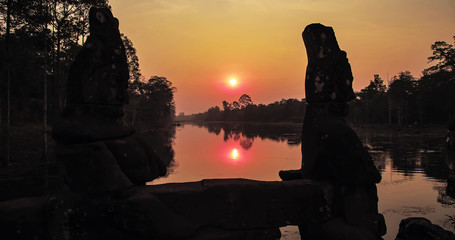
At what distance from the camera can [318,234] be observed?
3.68 m

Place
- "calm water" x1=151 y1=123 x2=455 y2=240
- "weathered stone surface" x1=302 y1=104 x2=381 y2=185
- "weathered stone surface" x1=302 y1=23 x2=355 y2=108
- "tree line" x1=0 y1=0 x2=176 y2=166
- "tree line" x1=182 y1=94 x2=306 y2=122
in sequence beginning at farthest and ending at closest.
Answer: "tree line" x1=182 y1=94 x2=306 y2=122
"tree line" x1=0 y1=0 x2=176 y2=166
"calm water" x1=151 y1=123 x2=455 y2=240
"weathered stone surface" x1=302 y1=23 x2=355 y2=108
"weathered stone surface" x1=302 y1=104 x2=381 y2=185

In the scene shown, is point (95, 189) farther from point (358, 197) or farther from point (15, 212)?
point (358, 197)

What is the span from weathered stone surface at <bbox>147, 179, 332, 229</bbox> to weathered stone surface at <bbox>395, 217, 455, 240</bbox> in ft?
13.0

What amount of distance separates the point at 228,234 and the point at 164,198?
87 cm

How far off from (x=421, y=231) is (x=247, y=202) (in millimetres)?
5002

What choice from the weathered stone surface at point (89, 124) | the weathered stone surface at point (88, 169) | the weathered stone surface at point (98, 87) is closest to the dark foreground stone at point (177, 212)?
the weathered stone surface at point (88, 169)

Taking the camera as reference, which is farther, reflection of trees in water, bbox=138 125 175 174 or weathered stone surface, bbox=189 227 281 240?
reflection of trees in water, bbox=138 125 175 174

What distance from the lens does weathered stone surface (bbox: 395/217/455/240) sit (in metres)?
5.96

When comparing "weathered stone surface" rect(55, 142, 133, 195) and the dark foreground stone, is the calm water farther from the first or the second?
"weathered stone surface" rect(55, 142, 133, 195)

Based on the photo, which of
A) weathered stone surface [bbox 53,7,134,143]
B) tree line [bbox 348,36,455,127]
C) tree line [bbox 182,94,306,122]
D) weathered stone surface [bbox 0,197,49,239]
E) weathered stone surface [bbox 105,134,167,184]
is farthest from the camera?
tree line [bbox 182,94,306,122]

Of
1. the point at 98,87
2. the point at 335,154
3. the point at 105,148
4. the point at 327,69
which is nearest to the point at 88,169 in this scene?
the point at 105,148

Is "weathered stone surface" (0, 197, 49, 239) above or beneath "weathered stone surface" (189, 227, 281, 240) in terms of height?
above

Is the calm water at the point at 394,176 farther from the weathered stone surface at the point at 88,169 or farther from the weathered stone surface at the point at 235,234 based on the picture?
the weathered stone surface at the point at 88,169

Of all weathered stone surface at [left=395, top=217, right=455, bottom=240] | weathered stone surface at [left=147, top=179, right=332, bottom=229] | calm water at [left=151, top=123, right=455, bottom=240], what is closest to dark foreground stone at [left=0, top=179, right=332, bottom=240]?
weathered stone surface at [left=147, top=179, right=332, bottom=229]
